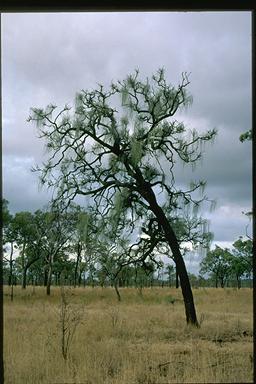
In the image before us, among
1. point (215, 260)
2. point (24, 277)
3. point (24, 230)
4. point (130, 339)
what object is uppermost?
point (24, 230)

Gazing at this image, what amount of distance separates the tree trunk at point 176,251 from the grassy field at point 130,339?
0.15m

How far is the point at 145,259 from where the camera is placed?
5.00 metres

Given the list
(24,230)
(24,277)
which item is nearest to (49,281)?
(24,230)

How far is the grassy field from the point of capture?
2.84m

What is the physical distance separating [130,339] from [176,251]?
3.87 ft

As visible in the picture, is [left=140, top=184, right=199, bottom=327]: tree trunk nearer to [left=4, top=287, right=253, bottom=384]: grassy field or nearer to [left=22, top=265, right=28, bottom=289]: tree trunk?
[left=4, top=287, right=253, bottom=384]: grassy field

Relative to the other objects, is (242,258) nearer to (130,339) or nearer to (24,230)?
(130,339)

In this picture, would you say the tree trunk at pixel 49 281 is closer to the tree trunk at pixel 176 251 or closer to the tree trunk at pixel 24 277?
the tree trunk at pixel 24 277

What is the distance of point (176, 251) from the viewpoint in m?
4.89

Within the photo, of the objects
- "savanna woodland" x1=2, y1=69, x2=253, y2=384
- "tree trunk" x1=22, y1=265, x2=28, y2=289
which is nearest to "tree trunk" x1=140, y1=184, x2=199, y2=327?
"savanna woodland" x1=2, y1=69, x2=253, y2=384

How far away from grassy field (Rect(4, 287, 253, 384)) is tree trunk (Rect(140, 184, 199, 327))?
5.7 inches

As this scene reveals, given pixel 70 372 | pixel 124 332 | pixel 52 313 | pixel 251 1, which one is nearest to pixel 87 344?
pixel 124 332

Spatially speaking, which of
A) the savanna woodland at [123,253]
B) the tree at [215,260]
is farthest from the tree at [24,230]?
the tree at [215,260]

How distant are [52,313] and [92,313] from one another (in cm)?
59
